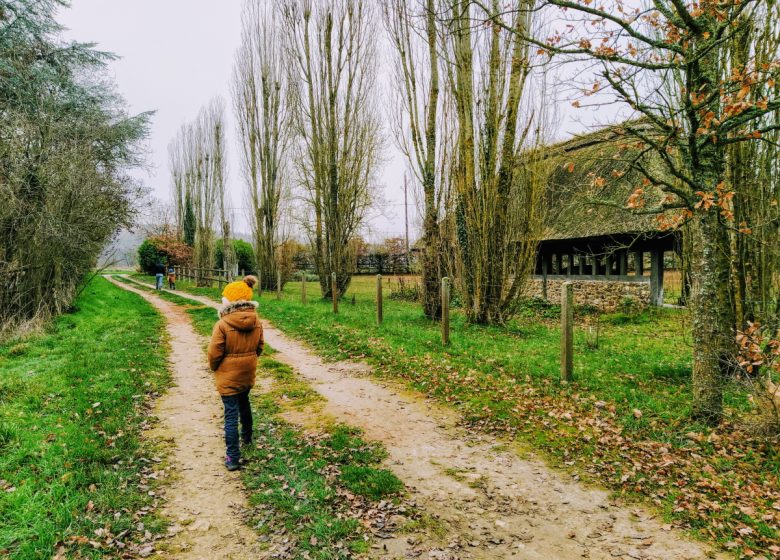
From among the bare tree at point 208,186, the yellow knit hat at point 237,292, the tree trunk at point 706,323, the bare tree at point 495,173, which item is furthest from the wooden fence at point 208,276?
the tree trunk at point 706,323

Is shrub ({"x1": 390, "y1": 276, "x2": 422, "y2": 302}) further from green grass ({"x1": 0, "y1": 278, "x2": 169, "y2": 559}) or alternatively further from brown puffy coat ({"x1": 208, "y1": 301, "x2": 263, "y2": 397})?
brown puffy coat ({"x1": 208, "y1": 301, "x2": 263, "y2": 397})

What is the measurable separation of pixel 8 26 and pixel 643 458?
64.6 ft

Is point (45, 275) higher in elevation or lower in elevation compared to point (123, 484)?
higher

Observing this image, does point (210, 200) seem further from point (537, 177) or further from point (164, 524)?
point (164, 524)

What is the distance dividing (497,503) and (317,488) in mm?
1626

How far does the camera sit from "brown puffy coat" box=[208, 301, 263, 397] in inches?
176

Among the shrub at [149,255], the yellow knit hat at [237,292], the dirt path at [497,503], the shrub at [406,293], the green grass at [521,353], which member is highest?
the shrub at [149,255]

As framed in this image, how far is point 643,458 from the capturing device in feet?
15.0

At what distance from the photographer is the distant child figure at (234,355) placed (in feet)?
14.6

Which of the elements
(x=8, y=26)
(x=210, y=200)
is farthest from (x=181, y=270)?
(x=8, y=26)

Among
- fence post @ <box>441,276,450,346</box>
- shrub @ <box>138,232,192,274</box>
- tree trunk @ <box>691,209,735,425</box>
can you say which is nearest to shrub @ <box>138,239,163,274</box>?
shrub @ <box>138,232,192,274</box>

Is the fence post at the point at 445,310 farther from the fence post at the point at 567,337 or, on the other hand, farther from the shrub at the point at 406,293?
the shrub at the point at 406,293

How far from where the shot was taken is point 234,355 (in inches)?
179

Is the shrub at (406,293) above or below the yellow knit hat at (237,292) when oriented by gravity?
below
